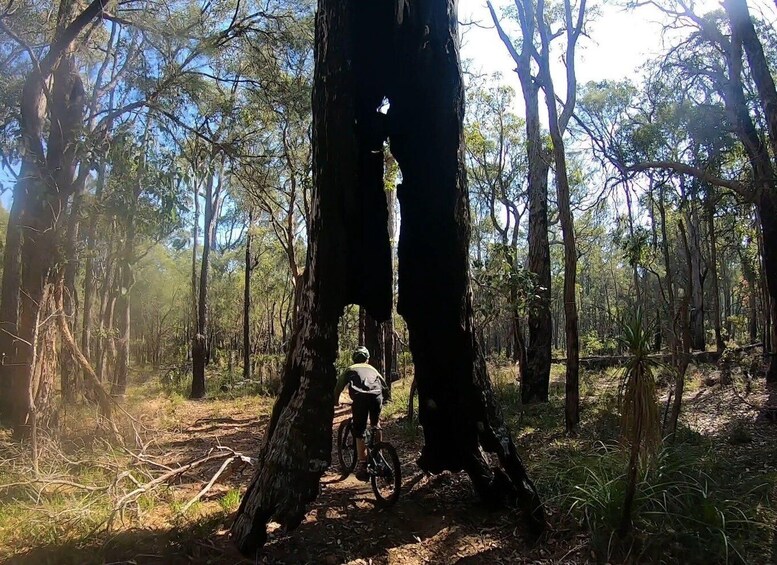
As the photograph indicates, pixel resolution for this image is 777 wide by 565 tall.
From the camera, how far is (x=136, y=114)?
952 centimetres

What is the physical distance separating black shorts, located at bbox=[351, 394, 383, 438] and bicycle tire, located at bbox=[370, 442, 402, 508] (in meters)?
0.37

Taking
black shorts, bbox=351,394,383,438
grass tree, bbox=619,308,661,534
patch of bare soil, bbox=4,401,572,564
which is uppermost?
grass tree, bbox=619,308,661,534

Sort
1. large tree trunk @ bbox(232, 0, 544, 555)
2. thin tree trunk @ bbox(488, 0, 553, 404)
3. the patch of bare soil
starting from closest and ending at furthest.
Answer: the patch of bare soil < large tree trunk @ bbox(232, 0, 544, 555) < thin tree trunk @ bbox(488, 0, 553, 404)

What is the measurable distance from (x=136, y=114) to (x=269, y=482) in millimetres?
8039

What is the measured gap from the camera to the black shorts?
19.3 feet

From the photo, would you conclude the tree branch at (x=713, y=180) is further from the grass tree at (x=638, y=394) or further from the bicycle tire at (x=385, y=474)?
the bicycle tire at (x=385, y=474)

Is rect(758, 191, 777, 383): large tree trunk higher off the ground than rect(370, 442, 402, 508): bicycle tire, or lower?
higher

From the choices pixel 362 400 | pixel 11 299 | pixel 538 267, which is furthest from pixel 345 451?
pixel 11 299

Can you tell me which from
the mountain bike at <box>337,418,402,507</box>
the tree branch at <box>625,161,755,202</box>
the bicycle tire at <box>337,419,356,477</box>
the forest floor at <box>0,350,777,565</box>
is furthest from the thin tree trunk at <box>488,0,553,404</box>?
the mountain bike at <box>337,418,402,507</box>

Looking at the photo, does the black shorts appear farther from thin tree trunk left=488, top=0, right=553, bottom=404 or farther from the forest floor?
thin tree trunk left=488, top=0, right=553, bottom=404

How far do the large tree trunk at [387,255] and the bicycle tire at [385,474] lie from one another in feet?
1.19

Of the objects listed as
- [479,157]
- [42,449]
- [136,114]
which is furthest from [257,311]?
[42,449]

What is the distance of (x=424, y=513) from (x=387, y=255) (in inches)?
104

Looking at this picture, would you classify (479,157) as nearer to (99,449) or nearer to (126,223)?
(126,223)
